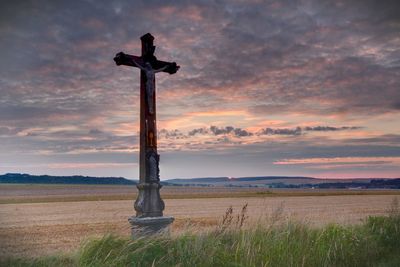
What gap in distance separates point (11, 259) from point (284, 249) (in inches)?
179

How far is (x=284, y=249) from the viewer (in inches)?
308

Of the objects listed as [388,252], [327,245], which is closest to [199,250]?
[327,245]

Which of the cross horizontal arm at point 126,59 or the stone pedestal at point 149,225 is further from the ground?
the cross horizontal arm at point 126,59

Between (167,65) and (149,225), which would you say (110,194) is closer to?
(167,65)

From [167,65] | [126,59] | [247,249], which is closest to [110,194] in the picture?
[167,65]

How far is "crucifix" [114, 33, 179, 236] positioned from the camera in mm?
9281

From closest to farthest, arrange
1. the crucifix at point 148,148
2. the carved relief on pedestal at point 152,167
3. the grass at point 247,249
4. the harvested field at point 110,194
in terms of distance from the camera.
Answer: the grass at point 247,249
the crucifix at point 148,148
the carved relief on pedestal at point 152,167
the harvested field at point 110,194

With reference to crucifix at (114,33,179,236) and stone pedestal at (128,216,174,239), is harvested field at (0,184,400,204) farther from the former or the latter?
stone pedestal at (128,216,174,239)

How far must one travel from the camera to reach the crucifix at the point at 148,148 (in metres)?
9.28

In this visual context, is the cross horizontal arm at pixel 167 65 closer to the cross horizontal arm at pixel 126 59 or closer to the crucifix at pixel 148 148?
the crucifix at pixel 148 148

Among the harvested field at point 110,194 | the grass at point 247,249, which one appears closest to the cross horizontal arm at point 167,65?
the grass at point 247,249

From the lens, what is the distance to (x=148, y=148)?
9805 millimetres

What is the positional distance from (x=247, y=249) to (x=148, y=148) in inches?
130

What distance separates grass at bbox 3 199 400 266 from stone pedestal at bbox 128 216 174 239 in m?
0.62
